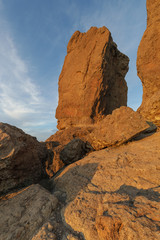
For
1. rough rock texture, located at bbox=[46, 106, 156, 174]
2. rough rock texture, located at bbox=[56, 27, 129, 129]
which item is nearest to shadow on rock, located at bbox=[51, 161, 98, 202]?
rough rock texture, located at bbox=[46, 106, 156, 174]

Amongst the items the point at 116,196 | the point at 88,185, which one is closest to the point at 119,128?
the point at 88,185

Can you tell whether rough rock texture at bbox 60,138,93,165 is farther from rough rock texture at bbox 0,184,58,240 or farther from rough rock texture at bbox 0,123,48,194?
rough rock texture at bbox 0,184,58,240

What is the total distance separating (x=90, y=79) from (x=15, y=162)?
7293mm

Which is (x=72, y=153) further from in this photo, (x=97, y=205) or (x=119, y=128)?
(x=97, y=205)

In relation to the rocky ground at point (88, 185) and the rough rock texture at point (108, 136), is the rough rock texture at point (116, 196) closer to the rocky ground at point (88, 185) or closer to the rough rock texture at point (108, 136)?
the rocky ground at point (88, 185)

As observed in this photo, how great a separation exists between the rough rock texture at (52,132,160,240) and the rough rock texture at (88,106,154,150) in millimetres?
381

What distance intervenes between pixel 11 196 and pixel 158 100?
4131 millimetres

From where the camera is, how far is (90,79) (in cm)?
826

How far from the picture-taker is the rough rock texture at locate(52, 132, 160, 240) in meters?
0.99

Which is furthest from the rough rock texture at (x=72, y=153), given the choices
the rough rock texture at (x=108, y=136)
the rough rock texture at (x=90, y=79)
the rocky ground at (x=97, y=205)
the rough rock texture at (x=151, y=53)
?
the rough rock texture at (x=90, y=79)

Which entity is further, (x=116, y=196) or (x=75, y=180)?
(x=75, y=180)

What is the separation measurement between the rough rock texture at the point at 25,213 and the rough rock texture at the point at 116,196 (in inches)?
10.4

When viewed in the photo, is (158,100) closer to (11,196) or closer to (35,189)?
(35,189)

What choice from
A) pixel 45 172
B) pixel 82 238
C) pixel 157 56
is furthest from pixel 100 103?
pixel 82 238
